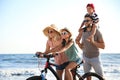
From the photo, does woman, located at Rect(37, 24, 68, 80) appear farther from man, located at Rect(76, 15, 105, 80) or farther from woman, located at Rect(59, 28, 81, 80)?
man, located at Rect(76, 15, 105, 80)

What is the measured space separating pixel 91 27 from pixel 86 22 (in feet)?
0.52

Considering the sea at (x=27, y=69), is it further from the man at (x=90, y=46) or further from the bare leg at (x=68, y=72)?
the man at (x=90, y=46)

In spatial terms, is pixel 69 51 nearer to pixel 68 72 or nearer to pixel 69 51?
pixel 69 51

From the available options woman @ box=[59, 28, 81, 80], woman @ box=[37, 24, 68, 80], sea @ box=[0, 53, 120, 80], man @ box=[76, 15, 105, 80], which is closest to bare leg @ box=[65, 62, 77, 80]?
woman @ box=[59, 28, 81, 80]

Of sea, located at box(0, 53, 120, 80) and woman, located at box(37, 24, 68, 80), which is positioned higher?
woman, located at box(37, 24, 68, 80)

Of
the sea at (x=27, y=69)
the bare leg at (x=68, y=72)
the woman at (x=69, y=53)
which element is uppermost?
the woman at (x=69, y=53)

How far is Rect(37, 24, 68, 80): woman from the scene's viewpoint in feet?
20.5

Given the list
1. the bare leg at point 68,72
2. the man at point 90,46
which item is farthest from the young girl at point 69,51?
the man at point 90,46

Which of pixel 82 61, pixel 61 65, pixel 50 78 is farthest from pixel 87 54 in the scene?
pixel 50 78

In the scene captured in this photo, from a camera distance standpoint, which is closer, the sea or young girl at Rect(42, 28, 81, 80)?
young girl at Rect(42, 28, 81, 80)

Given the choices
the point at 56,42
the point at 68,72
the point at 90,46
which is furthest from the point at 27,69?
the point at 68,72

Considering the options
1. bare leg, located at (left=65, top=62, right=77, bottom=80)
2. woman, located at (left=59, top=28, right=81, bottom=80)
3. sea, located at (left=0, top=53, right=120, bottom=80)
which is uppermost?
woman, located at (left=59, top=28, right=81, bottom=80)

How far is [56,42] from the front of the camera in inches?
249

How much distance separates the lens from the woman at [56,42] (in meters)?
6.25
